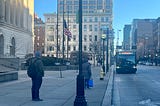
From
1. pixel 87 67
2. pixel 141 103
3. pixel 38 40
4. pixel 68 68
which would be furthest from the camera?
pixel 38 40

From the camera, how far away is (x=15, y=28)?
309ft

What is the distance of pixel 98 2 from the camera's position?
7612 cm

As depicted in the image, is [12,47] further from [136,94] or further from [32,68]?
[32,68]

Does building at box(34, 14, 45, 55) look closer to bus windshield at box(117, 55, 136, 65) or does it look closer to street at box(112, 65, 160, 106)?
bus windshield at box(117, 55, 136, 65)

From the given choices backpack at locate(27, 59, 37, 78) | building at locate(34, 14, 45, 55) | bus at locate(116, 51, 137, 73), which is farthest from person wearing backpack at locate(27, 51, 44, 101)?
building at locate(34, 14, 45, 55)

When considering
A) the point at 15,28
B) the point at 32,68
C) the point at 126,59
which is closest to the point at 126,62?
the point at 126,59

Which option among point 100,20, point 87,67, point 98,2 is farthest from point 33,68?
point 100,20

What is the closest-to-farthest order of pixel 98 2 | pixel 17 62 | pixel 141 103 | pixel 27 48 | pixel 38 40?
pixel 141 103
pixel 17 62
pixel 98 2
pixel 27 48
pixel 38 40

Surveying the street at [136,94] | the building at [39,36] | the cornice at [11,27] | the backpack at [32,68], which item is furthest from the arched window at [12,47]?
the backpack at [32,68]

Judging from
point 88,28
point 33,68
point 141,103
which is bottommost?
point 141,103

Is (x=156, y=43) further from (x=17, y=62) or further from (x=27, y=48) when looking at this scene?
(x=17, y=62)

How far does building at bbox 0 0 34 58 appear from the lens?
84.9m

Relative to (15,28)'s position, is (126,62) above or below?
below

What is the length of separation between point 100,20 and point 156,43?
4665cm
